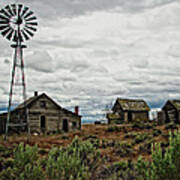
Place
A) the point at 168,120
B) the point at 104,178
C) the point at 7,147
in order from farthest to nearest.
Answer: the point at 168,120
the point at 7,147
the point at 104,178

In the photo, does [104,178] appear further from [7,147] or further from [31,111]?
[31,111]

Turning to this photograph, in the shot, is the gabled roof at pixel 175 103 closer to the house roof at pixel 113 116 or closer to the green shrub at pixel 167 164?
the house roof at pixel 113 116

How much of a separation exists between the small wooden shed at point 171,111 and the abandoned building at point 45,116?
43.9 ft

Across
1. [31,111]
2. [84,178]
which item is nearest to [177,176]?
[84,178]

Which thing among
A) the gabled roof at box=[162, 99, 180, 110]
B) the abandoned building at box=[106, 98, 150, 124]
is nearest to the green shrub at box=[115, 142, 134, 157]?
the gabled roof at box=[162, 99, 180, 110]

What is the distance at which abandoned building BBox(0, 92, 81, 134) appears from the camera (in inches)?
1300

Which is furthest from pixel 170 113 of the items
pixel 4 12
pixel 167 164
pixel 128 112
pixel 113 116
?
pixel 167 164

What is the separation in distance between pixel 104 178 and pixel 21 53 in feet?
52.3

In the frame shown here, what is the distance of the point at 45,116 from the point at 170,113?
17.7 m

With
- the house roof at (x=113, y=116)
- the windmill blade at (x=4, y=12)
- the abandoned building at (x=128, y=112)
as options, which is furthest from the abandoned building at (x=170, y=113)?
the windmill blade at (x=4, y=12)

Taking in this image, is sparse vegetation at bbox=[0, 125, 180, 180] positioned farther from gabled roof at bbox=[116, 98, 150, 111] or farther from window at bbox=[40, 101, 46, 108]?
gabled roof at bbox=[116, 98, 150, 111]

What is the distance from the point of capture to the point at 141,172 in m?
9.48

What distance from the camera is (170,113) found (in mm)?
40188

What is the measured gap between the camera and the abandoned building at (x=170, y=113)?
129ft
